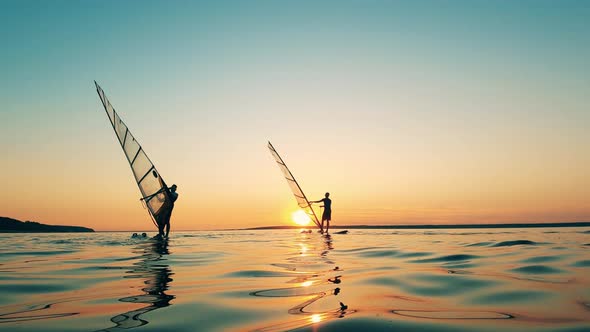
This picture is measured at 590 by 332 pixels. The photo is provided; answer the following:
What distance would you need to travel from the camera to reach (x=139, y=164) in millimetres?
18703

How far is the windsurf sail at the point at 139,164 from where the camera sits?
18531mm

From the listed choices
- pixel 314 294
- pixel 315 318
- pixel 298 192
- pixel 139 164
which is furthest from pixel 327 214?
pixel 315 318

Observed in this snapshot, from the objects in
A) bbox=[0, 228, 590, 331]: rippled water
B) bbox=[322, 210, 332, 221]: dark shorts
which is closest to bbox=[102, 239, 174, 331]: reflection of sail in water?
bbox=[0, 228, 590, 331]: rippled water

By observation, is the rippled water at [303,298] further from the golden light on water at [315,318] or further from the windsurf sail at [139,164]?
the windsurf sail at [139,164]

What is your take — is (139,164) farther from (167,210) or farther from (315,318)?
(315,318)

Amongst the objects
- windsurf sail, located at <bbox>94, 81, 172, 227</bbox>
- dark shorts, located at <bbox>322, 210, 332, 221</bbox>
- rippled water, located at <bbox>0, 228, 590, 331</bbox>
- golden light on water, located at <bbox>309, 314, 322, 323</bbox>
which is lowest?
rippled water, located at <bbox>0, 228, 590, 331</bbox>

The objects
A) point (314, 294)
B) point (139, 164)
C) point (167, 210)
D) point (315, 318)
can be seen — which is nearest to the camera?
point (315, 318)

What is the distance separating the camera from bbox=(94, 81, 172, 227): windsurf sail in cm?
1853

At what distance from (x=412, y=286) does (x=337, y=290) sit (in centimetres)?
104

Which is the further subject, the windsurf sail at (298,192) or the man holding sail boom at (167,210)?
the windsurf sail at (298,192)

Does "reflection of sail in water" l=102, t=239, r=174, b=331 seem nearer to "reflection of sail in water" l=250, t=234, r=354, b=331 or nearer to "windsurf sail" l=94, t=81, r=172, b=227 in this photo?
"reflection of sail in water" l=250, t=234, r=354, b=331

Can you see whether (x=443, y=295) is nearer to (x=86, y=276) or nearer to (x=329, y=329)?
(x=329, y=329)

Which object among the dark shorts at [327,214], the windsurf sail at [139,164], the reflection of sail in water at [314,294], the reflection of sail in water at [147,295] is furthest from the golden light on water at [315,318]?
the dark shorts at [327,214]

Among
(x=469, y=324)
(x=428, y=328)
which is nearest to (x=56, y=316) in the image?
(x=428, y=328)
